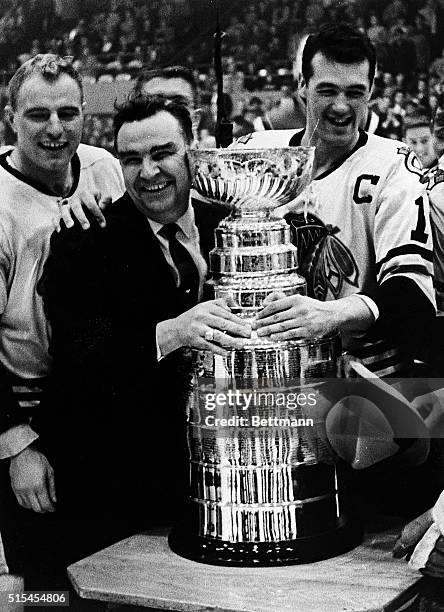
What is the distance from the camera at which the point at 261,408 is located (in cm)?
194

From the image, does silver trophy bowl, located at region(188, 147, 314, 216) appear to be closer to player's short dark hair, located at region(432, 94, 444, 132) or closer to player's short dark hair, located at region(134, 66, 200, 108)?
player's short dark hair, located at region(134, 66, 200, 108)

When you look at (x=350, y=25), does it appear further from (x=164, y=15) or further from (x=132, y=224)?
(x=132, y=224)

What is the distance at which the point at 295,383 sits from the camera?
1.93 meters

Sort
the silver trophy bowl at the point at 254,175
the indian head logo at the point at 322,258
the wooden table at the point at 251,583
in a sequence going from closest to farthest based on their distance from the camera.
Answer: the wooden table at the point at 251,583
the silver trophy bowl at the point at 254,175
the indian head logo at the point at 322,258

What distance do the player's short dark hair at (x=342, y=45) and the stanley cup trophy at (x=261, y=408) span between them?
0.19 m

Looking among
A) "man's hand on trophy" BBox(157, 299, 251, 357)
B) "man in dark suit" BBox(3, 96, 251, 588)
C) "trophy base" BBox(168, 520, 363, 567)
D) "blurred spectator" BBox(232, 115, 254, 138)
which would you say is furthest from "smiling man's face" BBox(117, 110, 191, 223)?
"trophy base" BBox(168, 520, 363, 567)

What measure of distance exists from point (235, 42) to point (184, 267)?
451 millimetres

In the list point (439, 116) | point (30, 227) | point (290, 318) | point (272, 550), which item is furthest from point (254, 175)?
point (272, 550)

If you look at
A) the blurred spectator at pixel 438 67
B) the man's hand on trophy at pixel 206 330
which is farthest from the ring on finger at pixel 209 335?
the blurred spectator at pixel 438 67

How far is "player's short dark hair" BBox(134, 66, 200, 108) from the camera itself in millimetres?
2006

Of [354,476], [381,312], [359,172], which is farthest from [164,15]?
[354,476]

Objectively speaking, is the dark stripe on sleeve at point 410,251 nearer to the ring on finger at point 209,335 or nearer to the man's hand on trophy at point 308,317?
the man's hand on trophy at point 308,317

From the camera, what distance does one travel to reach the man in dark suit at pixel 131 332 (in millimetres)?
2023

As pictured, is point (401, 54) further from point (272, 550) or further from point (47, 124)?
point (272, 550)
